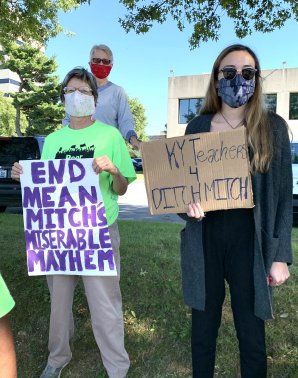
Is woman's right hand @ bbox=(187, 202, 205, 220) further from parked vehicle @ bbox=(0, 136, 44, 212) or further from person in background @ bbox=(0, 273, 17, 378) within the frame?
parked vehicle @ bbox=(0, 136, 44, 212)

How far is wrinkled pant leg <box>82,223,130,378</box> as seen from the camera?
9.07 ft

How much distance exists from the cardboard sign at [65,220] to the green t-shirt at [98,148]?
3.3 inches

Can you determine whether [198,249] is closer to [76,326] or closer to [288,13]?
[76,326]

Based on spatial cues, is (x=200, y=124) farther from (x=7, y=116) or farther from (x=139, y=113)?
(x=139, y=113)

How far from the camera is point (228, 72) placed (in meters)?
2.34

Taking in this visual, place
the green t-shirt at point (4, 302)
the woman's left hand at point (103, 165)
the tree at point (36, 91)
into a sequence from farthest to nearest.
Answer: the tree at point (36, 91) < the woman's left hand at point (103, 165) < the green t-shirt at point (4, 302)

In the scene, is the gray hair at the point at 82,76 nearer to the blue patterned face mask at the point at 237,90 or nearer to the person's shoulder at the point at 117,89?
the person's shoulder at the point at 117,89

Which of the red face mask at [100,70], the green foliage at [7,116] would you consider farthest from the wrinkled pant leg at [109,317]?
the green foliage at [7,116]

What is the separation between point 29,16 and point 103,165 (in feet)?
20.1

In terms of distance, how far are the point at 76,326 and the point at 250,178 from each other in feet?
7.65

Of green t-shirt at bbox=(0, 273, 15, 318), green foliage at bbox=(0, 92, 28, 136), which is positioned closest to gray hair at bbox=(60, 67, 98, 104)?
green t-shirt at bbox=(0, 273, 15, 318)

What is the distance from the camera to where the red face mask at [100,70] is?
3533 mm

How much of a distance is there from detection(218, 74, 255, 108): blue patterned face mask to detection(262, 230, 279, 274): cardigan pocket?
71cm

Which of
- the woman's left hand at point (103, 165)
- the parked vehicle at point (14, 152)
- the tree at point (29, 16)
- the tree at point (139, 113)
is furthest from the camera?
the tree at point (139, 113)
